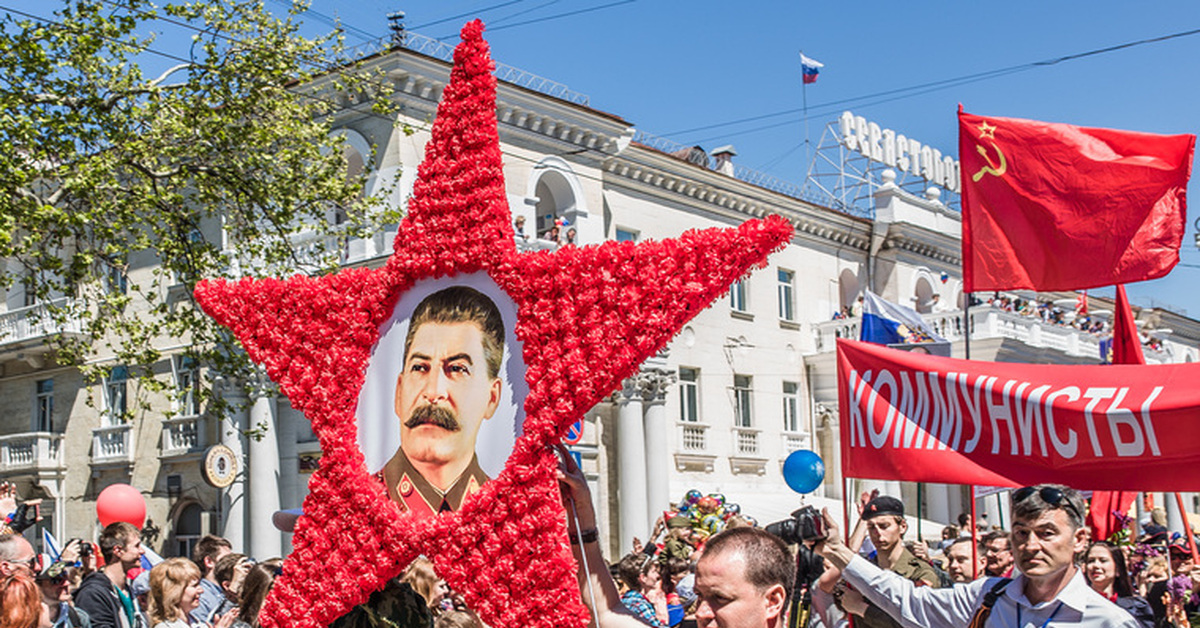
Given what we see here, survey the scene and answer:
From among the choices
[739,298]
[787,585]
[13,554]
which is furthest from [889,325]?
[787,585]

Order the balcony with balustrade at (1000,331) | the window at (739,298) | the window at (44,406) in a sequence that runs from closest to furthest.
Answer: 1. the window at (44,406)
2. the window at (739,298)
3. the balcony with balustrade at (1000,331)

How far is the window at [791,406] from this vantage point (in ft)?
101

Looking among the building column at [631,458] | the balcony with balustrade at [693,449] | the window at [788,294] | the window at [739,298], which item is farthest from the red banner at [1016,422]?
the window at [788,294]

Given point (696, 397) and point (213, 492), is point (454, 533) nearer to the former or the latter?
point (213, 492)

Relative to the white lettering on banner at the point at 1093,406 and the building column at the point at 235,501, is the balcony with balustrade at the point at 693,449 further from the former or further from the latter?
the white lettering on banner at the point at 1093,406

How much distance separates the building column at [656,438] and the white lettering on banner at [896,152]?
414 inches

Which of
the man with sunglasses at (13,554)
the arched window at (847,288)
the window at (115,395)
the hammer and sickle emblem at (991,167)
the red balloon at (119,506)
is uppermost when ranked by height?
the arched window at (847,288)

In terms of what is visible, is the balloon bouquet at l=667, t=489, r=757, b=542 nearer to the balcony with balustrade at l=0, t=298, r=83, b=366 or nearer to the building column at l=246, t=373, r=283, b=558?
the building column at l=246, t=373, r=283, b=558

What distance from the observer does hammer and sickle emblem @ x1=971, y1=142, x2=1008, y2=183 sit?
8.72 meters

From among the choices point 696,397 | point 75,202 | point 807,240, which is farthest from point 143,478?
point 807,240

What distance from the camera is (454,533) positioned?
14.2ft

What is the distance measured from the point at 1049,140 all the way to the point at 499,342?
5.45 metres

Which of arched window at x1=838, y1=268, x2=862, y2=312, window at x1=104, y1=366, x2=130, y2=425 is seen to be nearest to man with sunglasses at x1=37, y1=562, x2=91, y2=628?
window at x1=104, y1=366, x2=130, y2=425

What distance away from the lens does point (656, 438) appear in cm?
2519
